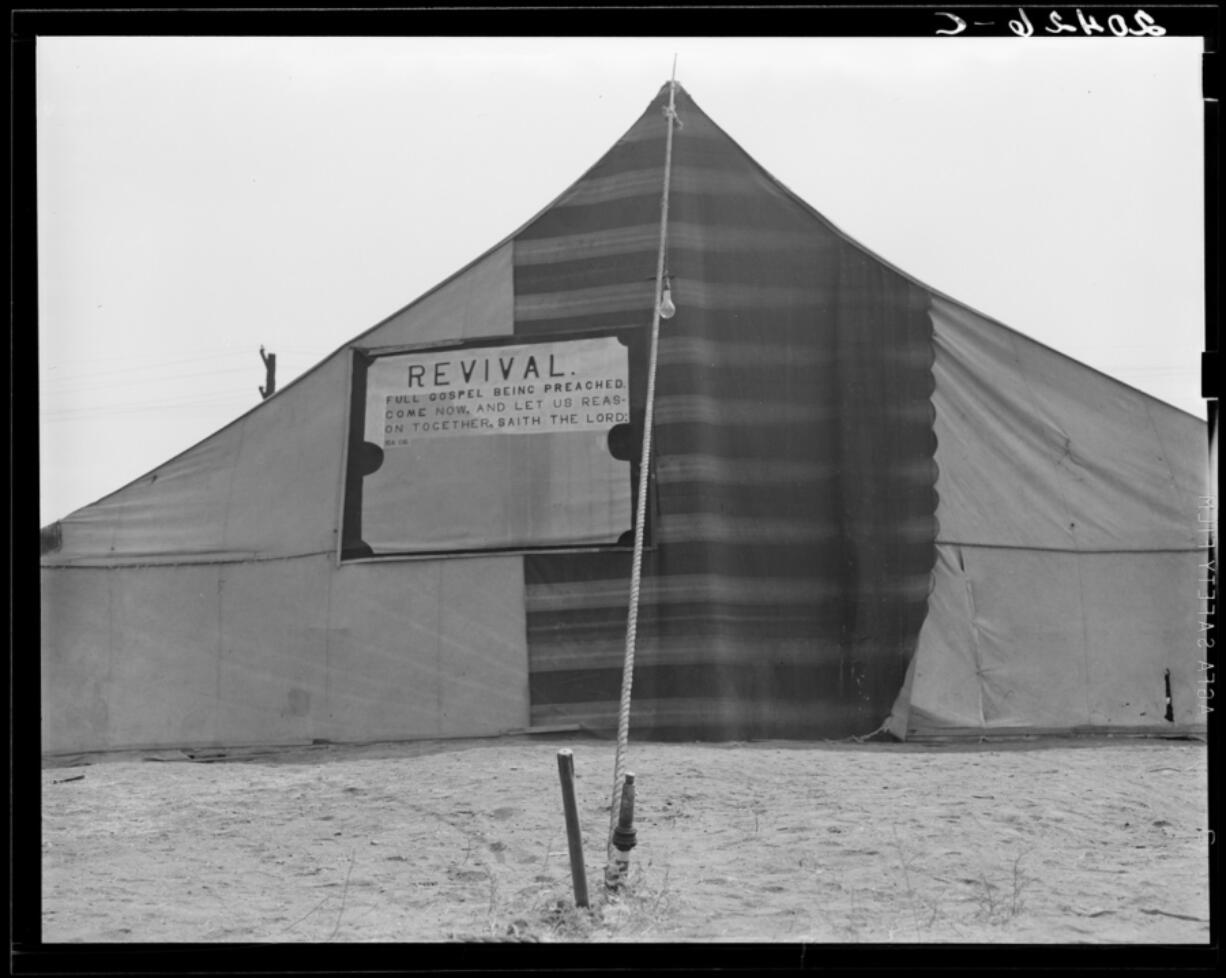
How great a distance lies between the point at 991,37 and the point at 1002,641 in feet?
10.3

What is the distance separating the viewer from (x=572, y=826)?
3424 millimetres

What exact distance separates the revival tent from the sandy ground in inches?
12.3

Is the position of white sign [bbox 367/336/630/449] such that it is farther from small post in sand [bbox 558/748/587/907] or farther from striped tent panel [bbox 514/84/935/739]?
small post in sand [bbox 558/748/587/907]

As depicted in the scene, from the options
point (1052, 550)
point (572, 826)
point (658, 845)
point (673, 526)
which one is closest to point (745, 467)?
point (673, 526)

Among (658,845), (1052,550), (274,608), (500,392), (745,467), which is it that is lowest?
(658,845)

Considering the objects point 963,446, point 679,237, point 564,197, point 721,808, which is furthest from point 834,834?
point 564,197

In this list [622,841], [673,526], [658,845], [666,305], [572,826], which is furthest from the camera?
[673,526]

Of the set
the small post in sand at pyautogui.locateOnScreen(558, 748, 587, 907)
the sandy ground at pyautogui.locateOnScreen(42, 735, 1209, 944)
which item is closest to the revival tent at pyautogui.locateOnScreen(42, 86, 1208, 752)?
the sandy ground at pyautogui.locateOnScreen(42, 735, 1209, 944)

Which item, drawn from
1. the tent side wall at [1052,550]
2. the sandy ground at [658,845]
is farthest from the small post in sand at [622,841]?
the tent side wall at [1052,550]

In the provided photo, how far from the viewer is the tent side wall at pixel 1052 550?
5.73 m

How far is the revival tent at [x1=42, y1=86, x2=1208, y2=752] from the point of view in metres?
5.76

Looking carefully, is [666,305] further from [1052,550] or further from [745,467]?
[1052,550]

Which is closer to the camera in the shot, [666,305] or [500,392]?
[666,305]

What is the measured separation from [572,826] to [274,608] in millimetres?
3074
